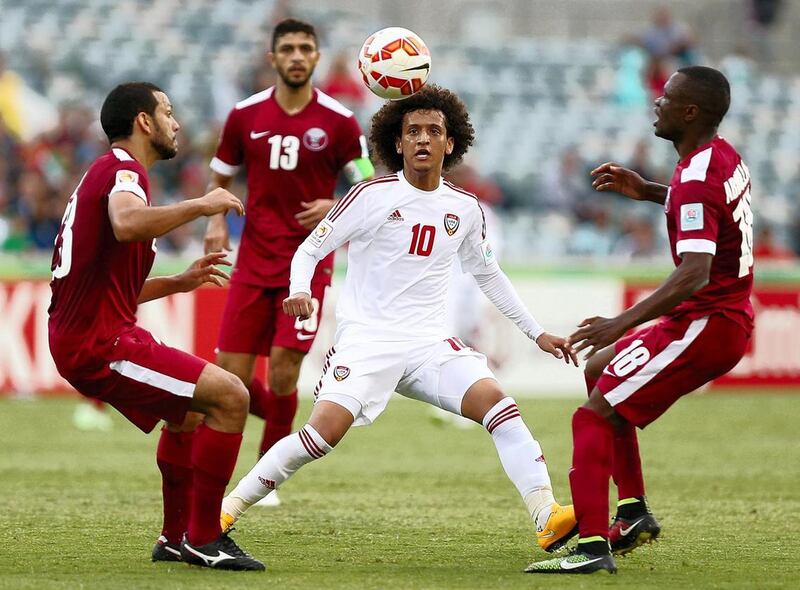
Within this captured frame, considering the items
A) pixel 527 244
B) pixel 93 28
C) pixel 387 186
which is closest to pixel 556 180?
pixel 527 244

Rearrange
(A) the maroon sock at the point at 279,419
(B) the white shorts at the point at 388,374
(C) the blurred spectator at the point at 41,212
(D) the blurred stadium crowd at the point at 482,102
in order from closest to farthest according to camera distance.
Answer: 1. (B) the white shorts at the point at 388,374
2. (A) the maroon sock at the point at 279,419
3. (C) the blurred spectator at the point at 41,212
4. (D) the blurred stadium crowd at the point at 482,102

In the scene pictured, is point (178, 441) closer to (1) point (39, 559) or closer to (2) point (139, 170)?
(1) point (39, 559)

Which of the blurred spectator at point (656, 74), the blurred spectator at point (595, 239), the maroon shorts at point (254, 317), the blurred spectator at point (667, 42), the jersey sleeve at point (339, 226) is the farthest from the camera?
the blurred spectator at point (667, 42)

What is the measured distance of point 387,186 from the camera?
7.36m

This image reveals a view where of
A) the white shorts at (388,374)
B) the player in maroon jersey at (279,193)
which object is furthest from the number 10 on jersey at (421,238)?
the player in maroon jersey at (279,193)

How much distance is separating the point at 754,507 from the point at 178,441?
407cm

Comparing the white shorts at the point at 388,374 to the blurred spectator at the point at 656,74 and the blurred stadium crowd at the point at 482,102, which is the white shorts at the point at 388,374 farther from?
the blurred spectator at the point at 656,74

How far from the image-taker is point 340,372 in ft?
23.6

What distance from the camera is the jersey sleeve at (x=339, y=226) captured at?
729 cm

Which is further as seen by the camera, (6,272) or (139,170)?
(6,272)

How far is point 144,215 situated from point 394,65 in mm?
2201


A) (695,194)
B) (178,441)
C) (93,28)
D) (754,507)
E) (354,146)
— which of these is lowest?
(754,507)

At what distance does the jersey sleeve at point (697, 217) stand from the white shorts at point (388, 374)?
1307 mm

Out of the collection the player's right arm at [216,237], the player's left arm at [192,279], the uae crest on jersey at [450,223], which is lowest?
the player's left arm at [192,279]
